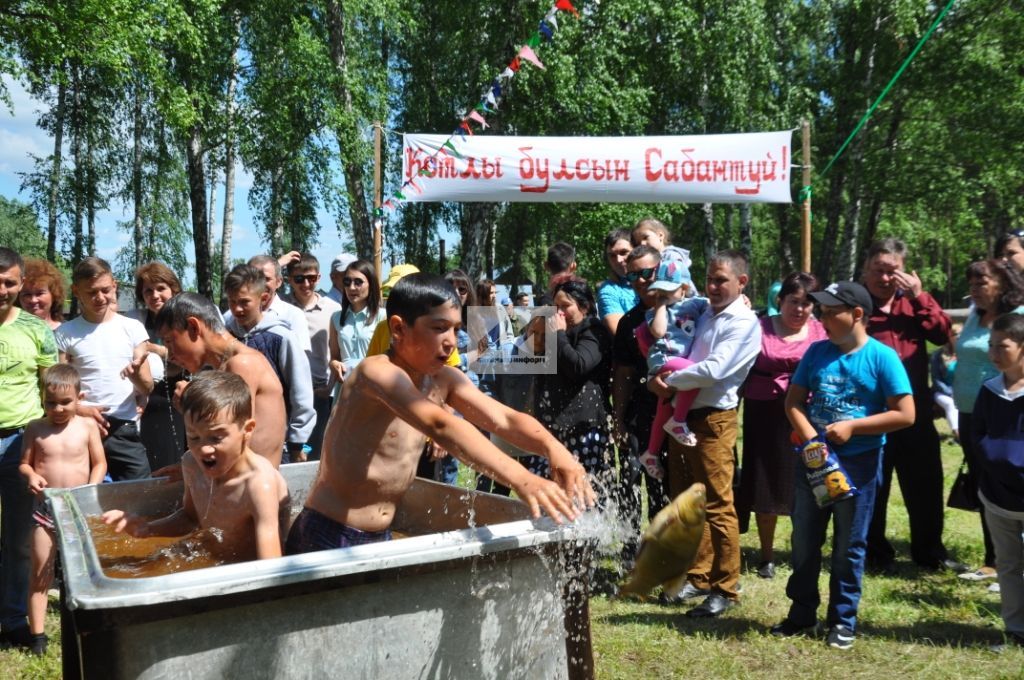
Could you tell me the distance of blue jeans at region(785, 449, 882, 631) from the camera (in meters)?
4.45

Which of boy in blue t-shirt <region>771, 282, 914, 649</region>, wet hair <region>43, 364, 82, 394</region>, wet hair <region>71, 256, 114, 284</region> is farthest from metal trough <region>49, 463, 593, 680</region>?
wet hair <region>71, 256, 114, 284</region>

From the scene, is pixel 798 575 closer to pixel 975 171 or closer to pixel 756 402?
pixel 756 402

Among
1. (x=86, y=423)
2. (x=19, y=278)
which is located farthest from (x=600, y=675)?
(x=19, y=278)

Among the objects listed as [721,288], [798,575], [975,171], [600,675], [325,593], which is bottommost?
[600,675]

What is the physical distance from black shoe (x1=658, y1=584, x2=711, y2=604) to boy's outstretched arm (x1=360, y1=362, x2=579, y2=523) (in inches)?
120

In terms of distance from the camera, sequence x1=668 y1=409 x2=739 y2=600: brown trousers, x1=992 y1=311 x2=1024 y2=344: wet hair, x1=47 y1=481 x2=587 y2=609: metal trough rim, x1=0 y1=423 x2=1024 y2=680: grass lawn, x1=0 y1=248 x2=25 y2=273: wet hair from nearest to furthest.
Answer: x1=47 y1=481 x2=587 y2=609: metal trough rim
x1=0 y1=423 x2=1024 y2=680: grass lawn
x1=992 y1=311 x2=1024 y2=344: wet hair
x1=0 y1=248 x2=25 y2=273: wet hair
x1=668 y1=409 x2=739 y2=600: brown trousers

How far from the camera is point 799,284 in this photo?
5.77 m

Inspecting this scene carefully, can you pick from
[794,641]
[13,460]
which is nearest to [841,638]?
[794,641]

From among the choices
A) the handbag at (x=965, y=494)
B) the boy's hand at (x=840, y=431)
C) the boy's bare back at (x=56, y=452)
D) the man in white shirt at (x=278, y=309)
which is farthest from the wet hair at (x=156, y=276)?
the handbag at (x=965, y=494)

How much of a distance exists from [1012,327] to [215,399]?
12.5 feet

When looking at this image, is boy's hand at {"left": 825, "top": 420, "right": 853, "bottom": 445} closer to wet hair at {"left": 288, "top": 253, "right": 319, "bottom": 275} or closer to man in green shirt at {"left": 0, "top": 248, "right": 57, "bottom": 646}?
man in green shirt at {"left": 0, "top": 248, "right": 57, "bottom": 646}

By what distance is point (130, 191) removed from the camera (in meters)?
29.5

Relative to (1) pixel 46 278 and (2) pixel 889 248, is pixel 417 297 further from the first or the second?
(2) pixel 889 248

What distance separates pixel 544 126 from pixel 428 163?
1425cm
